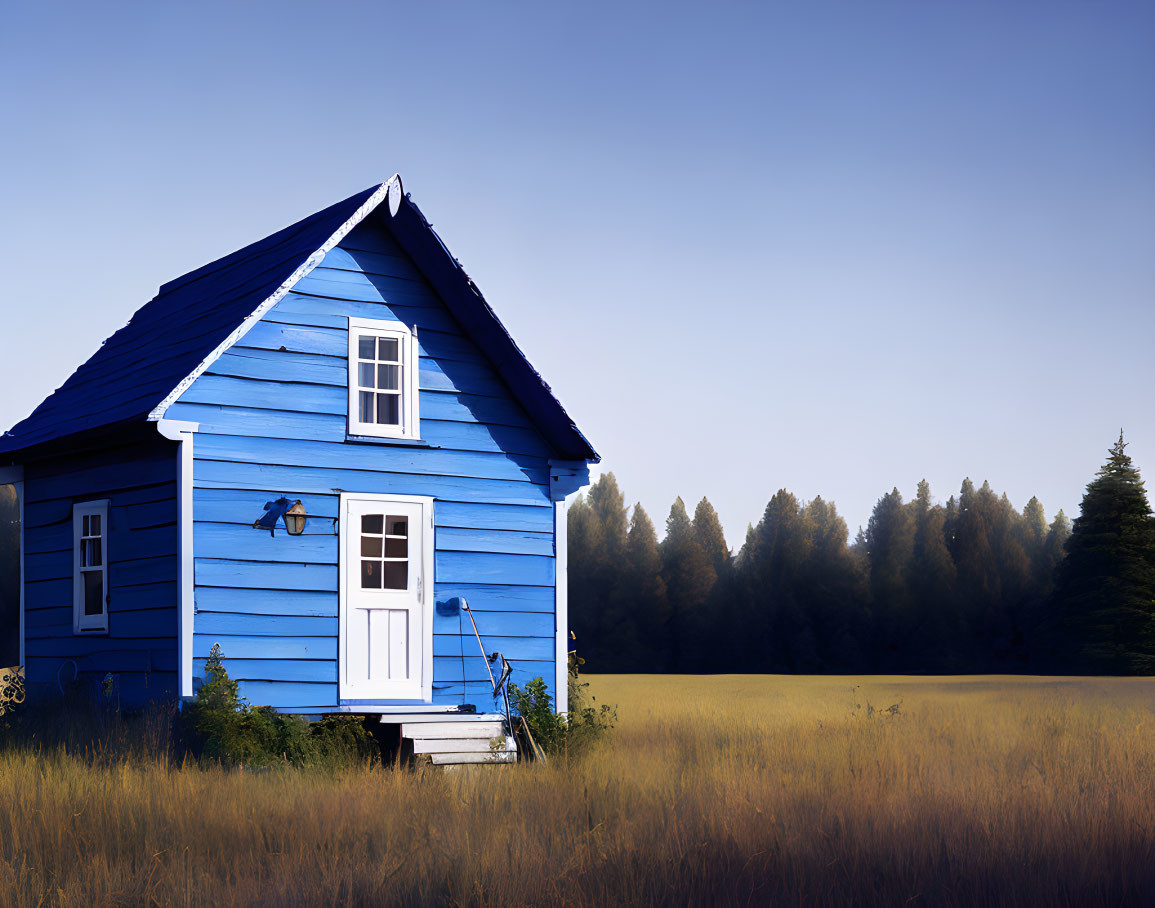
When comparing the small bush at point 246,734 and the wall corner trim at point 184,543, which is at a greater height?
the wall corner trim at point 184,543

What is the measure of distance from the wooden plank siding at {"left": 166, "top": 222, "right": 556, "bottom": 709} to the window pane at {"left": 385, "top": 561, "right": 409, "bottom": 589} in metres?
0.40

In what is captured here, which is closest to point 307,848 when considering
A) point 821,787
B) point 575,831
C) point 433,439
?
point 575,831

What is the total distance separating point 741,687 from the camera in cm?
4019

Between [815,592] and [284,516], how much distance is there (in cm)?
6593

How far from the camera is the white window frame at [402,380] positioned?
50.1ft

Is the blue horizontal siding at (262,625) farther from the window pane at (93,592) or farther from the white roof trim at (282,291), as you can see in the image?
the window pane at (93,592)

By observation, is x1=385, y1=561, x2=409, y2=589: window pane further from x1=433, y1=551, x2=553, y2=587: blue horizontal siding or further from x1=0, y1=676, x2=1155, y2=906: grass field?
x1=0, y1=676, x2=1155, y2=906: grass field

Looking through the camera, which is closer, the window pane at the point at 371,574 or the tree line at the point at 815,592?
the window pane at the point at 371,574

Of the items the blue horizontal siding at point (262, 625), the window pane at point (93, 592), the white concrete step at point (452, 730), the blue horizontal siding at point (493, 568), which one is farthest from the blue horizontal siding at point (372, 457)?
the white concrete step at point (452, 730)

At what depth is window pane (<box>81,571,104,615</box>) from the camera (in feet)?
51.7

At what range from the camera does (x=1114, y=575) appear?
5612 centimetres

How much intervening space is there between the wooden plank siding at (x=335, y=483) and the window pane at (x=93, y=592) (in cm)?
265

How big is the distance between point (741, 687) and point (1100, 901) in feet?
109

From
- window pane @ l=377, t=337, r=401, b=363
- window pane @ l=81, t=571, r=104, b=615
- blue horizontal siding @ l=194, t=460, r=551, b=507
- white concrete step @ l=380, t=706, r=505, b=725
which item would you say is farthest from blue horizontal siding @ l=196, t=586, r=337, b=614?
window pane @ l=377, t=337, r=401, b=363
